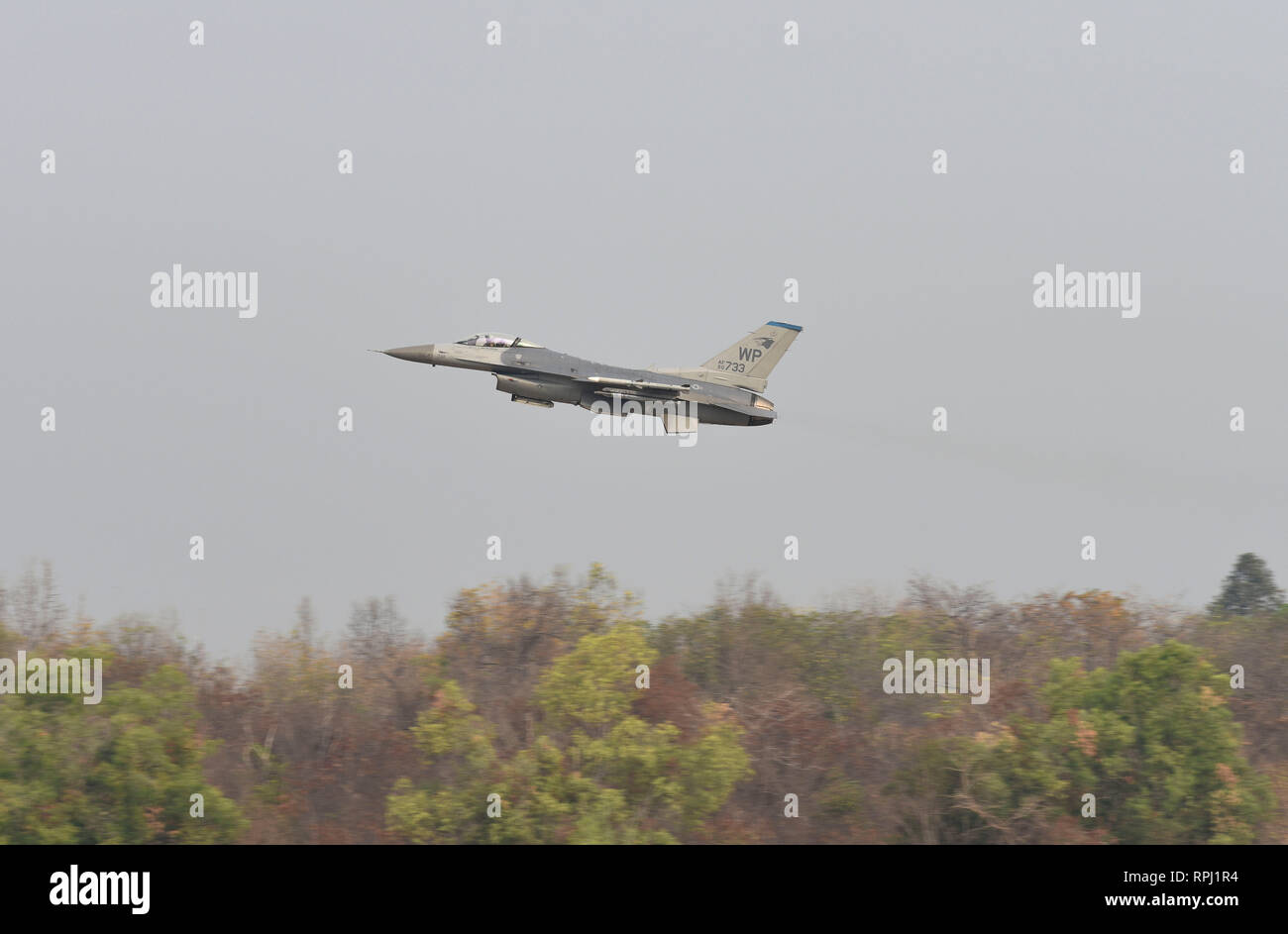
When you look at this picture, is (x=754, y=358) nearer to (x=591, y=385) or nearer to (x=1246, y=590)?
(x=591, y=385)

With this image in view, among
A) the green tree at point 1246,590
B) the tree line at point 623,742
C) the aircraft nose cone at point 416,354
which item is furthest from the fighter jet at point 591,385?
the green tree at point 1246,590

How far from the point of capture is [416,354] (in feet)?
152

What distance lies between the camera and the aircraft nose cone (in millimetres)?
46125

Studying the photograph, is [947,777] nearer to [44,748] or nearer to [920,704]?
[920,704]

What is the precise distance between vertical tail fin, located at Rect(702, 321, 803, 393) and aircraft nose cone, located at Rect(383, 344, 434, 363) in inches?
353

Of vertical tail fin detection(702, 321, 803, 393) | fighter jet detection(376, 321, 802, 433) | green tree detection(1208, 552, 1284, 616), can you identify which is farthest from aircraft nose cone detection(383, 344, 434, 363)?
green tree detection(1208, 552, 1284, 616)

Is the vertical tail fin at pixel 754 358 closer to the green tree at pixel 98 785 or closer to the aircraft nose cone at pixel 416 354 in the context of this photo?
the aircraft nose cone at pixel 416 354

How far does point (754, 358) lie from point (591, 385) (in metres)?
5.94

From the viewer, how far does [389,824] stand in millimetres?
49375

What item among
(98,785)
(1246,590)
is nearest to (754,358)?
(98,785)

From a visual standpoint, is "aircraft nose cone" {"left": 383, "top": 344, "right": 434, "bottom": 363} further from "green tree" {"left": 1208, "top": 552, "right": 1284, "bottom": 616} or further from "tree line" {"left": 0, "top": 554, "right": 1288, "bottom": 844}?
"green tree" {"left": 1208, "top": 552, "right": 1284, "bottom": 616}

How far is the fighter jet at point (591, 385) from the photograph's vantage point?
45.9 metres
